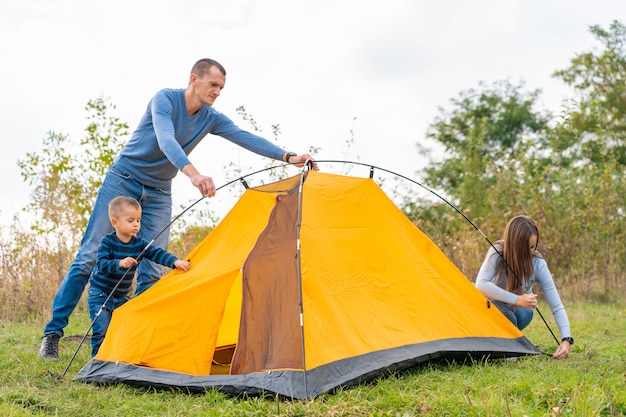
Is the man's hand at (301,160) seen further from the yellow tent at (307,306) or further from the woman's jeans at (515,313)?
the woman's jeans at (515,313)

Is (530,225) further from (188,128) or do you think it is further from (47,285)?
(47,285)

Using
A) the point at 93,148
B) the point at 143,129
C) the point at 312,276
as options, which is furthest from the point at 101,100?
the point at 312,276

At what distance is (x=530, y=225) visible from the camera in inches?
165

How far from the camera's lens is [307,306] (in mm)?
3357

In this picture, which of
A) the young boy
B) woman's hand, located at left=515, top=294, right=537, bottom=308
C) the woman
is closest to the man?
the young boy

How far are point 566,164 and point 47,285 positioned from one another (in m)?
14.7

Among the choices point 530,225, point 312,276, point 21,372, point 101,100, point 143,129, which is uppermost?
point 101,100

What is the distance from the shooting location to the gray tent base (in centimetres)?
314

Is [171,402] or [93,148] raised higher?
[93,148]

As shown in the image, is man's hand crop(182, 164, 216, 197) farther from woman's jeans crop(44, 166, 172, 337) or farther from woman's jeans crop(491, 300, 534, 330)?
woman's jeans crop(491, 300, 534, 330)

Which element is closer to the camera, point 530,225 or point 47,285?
point 530,225

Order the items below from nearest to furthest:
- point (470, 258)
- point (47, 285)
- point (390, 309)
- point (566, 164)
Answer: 1. point (390, 309)
2. point (47, 285)
3. point (470, 258)
4. point (566, 164)

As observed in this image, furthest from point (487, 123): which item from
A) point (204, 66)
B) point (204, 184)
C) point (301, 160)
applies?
point (204, 184)

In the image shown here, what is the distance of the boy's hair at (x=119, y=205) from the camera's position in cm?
402
